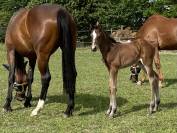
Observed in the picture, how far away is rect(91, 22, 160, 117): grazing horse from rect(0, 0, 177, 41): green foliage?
3243 cm

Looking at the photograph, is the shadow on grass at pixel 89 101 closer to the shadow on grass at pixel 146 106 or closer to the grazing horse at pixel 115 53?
the shadow on grass at pixel 146 106

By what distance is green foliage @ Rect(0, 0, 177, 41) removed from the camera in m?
42.9

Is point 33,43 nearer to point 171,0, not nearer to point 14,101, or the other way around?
point 14,101

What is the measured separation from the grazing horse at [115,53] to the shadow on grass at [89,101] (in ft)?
2.46

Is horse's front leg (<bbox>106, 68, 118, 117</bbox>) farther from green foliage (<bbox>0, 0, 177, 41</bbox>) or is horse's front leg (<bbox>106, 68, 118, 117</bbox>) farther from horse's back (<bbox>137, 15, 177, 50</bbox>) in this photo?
green foliage (<bbox>0, 0, 177, 41</bbox>)

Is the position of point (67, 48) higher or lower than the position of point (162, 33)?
higher

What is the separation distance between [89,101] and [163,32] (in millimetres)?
4251

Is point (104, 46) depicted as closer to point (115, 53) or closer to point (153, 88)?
point (115, 53)

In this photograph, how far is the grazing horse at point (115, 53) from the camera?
319 inches

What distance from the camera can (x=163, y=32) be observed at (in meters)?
13.1

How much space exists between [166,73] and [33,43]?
981 centimetres

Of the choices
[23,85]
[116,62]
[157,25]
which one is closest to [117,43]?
[116,62]

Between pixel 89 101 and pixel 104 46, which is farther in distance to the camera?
pixel 89 101

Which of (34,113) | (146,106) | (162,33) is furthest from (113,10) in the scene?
(34,113)
